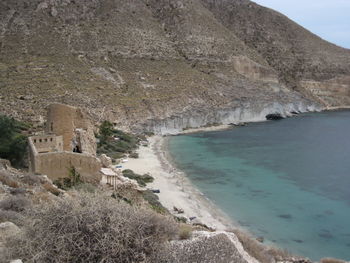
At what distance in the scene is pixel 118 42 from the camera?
63.3m

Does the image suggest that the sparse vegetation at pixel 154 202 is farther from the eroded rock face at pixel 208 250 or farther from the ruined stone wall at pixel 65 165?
the eroded rock face at pixel 208 250

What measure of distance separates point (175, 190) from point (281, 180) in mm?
9974

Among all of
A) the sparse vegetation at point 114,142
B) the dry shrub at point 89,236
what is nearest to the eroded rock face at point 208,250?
the dry shrub at point 89,236

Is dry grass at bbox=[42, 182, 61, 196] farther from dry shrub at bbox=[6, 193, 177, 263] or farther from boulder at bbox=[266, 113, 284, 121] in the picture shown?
boulder at bbox=[266, 113, 284, 121]

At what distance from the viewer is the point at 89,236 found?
526 centimetres

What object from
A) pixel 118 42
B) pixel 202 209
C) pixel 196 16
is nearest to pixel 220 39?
pixel 196 16

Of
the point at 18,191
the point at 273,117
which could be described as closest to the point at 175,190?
the point at 18,191

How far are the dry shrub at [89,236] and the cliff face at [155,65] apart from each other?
112 feet

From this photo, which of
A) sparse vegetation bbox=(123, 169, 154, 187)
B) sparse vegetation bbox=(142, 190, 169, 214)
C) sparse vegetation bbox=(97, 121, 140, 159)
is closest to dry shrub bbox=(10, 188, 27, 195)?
sparse vegetation bbox=(142, 190, 169, 214)

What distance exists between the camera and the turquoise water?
20359mm

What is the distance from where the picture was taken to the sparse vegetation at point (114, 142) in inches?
1439

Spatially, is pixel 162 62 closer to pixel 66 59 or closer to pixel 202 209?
pixel 66 59

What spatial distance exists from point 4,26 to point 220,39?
40747 mm

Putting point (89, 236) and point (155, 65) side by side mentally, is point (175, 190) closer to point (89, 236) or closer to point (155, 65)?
point (89, 236)
